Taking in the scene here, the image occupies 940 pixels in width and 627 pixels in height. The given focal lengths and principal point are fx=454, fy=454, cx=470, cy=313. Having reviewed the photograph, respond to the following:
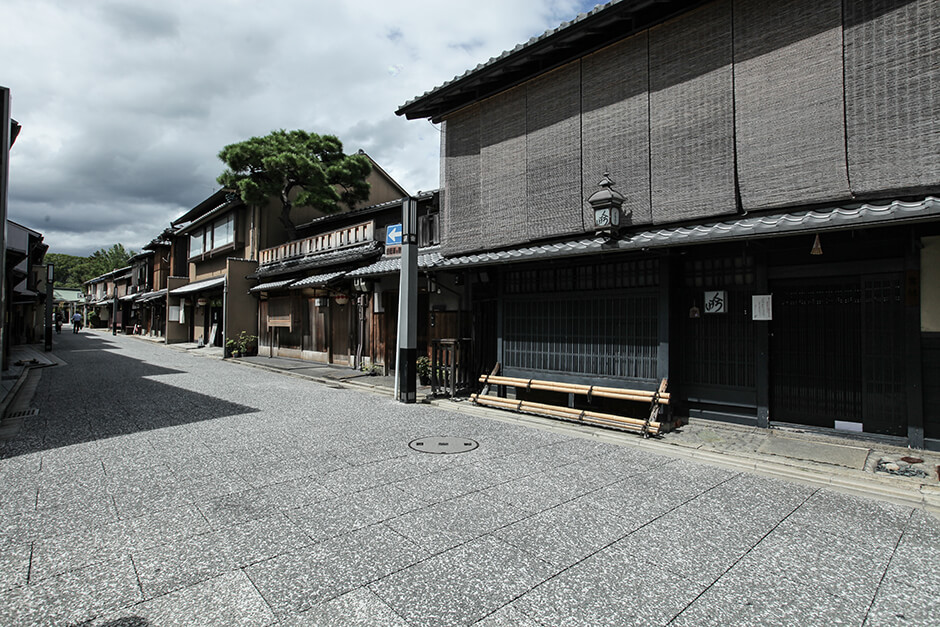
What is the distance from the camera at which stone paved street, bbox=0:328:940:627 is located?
3033 millimetres

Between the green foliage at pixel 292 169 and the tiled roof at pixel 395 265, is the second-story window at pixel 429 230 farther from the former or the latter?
the green foliage at pixel 292 169

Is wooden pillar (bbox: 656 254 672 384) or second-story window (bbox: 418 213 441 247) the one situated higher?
second-story window (bbox: 418 213 441 247)

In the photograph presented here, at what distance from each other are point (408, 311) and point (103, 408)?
6.83 metres

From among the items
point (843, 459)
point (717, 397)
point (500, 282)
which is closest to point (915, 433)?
point (843, 459)

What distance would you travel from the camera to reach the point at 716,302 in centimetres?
816

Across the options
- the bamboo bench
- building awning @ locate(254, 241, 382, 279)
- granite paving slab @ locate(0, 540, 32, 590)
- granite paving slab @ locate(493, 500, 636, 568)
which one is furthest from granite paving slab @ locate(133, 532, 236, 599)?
building awning @ locate(254, 241, 382, 279)

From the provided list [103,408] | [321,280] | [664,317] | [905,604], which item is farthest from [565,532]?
[321,280]

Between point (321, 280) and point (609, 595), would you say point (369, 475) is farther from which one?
point (321, 280)

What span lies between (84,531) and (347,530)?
2321 mm

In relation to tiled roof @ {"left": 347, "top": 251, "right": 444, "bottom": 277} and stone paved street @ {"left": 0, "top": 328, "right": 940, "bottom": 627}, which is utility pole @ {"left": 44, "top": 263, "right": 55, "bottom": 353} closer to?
tiled roof @ {"left": 347, "top": 251, "right": 444, "bottom": 277}

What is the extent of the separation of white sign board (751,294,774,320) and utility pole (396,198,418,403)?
697cm

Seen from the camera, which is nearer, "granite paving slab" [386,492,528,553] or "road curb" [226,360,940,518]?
"granite paving slab" [386,492,528,553]

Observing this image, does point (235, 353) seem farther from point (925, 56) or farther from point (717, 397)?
point (925, 56)

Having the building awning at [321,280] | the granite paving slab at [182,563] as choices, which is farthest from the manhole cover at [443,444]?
the building awning at [321,280]
